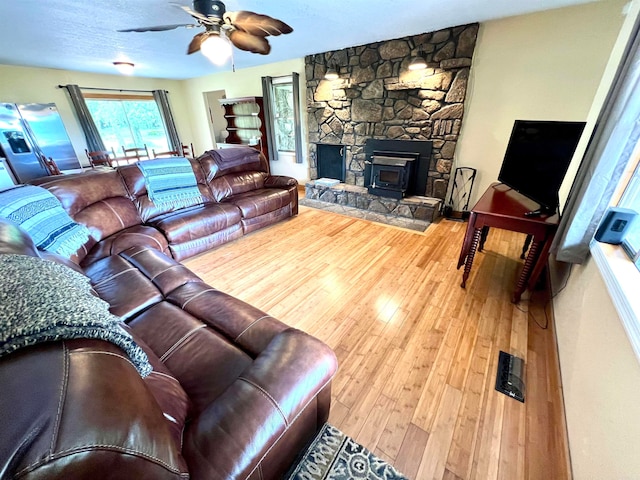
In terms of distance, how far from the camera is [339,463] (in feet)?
3.57

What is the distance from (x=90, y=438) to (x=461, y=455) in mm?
1364

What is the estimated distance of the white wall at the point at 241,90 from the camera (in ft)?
15.0

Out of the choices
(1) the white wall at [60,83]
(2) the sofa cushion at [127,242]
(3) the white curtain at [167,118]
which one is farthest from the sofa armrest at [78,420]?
(3) the white curtain at [167,118]

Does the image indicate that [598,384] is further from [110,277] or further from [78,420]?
[110,277]

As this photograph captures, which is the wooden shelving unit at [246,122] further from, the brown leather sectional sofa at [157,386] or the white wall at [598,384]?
the white wall at [598,384]

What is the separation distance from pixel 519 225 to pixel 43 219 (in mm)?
3314

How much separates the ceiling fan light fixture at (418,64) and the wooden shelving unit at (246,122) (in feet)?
9.82

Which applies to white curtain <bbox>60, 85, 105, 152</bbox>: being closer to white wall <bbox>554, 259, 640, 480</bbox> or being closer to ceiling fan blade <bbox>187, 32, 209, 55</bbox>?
ceiling fan blade <bbox>187, 32, 209, 55</bbox>

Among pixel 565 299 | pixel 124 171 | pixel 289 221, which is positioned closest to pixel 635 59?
pixel 565 299

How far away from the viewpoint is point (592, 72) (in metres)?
2.42

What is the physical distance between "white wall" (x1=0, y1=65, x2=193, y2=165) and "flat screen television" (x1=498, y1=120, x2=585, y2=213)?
24.4ft

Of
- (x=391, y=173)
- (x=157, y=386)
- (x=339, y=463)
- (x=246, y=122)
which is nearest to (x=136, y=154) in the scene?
(x=246, y=122)

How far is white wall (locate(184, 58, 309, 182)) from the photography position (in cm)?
457

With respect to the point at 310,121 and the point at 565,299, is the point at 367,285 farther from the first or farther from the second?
the point at 310,121
